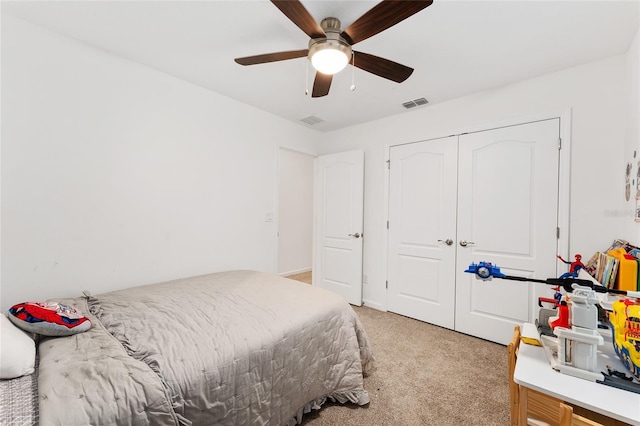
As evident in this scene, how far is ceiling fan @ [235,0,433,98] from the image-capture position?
1207 mm

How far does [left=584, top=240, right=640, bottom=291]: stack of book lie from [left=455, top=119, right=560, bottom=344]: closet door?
689 millimetres

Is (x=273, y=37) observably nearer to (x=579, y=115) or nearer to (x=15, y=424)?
(x=15, y=424)

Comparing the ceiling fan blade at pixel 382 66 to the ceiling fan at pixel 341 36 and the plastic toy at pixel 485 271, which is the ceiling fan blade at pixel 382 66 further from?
the plastic toy at pixel 485 271

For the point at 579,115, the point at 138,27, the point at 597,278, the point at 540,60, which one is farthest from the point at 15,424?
the point at 579,115

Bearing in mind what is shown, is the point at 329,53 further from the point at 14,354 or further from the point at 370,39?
the point at 14,354

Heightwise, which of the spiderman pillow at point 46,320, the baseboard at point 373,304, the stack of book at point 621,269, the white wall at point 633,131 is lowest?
the baseboard at point 373,304

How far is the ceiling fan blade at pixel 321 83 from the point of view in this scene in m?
1.82

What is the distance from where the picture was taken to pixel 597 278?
166 centimetres

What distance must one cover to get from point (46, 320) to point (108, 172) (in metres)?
1.25

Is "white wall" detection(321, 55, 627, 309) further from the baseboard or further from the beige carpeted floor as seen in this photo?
the baseboard

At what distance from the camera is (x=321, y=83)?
6.28 ft

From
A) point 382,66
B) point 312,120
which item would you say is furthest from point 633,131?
point 312,120

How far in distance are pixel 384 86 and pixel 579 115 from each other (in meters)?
1.60

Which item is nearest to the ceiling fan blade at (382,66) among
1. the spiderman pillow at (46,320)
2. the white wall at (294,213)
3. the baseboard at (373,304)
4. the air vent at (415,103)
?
the air vent at (415,103)
